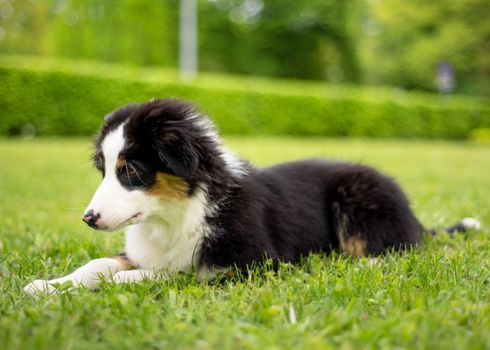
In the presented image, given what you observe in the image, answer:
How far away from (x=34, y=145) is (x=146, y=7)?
1856cm

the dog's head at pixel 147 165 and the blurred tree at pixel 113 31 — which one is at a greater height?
the blurred tree at pixel 113 31

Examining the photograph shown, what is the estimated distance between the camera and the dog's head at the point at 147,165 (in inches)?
117

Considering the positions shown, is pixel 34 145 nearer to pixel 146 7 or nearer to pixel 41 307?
pixel 41 307

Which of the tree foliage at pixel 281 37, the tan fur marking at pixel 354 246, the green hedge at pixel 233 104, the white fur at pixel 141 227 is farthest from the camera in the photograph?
the tree foliage at pixel 281 37

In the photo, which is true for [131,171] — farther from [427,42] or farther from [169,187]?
[427,42]

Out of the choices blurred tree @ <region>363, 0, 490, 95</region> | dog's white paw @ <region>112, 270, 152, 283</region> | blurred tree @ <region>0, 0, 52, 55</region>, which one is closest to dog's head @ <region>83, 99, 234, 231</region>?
dog's white paw @ <region>112, 270, 152, 283</region>

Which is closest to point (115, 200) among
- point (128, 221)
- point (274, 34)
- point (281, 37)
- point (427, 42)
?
point (128, 221)

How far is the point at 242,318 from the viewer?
242cm

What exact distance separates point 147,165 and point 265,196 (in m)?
1.01

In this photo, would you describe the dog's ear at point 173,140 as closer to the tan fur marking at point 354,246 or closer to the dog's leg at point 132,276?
the dog's leg at point 132,276

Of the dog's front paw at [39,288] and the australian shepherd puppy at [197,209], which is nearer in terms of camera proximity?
the dog's front paw at [39,288]

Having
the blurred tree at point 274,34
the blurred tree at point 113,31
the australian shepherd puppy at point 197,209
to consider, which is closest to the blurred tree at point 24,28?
the blurred tree at point 113,31

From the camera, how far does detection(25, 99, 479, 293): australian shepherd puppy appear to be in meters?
3.04

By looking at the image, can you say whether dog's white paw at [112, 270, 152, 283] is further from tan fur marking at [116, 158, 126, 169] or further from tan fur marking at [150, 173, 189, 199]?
tan fur marking at [116, 158, 126, 169]
